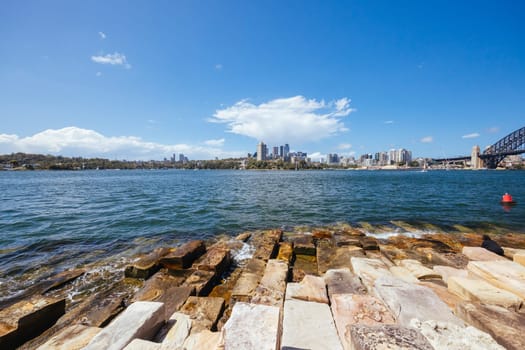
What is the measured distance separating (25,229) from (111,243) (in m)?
6.71

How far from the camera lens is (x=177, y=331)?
3.27 m

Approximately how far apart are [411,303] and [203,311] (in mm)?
3650

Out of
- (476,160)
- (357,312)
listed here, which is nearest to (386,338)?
(357,312)

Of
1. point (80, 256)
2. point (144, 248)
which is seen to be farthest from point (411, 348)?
point (80, 256)

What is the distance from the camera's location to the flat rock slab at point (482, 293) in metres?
3.14

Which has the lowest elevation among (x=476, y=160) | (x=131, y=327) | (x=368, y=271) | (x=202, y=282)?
(x=202, y=282)

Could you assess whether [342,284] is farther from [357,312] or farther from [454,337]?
[454,337]

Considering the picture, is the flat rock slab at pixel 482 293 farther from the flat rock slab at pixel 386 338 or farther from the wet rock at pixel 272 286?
the wet rock at pixel 272 286

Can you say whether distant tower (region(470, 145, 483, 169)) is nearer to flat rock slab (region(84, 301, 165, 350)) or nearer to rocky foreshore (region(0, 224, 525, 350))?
rocky foreshore (region(0, 224, 525, 350))

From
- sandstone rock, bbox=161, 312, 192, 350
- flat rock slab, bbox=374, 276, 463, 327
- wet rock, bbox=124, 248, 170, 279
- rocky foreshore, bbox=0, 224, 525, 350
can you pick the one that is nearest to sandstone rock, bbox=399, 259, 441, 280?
rocky foreshore, bbox=0, 224, 525, 350

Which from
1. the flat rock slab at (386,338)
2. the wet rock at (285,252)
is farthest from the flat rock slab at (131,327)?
the wet rock at (285,252)

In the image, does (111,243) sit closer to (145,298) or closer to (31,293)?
(31,293)

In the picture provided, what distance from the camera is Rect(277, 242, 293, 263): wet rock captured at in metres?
7.05

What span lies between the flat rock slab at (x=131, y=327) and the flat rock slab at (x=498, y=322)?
4199 mm
